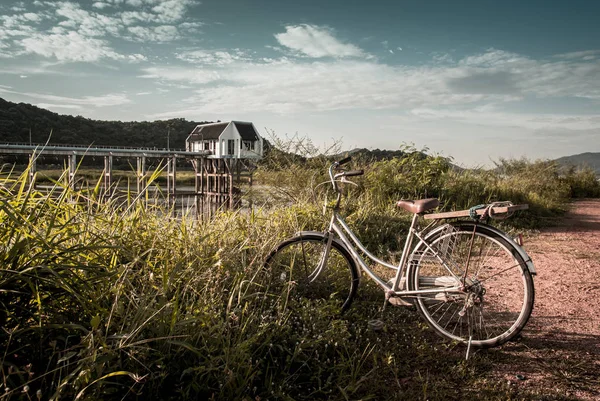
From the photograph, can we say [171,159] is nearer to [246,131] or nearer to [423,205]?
[423,205]

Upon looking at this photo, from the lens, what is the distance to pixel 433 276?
309 cm

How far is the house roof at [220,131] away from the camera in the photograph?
168 feet

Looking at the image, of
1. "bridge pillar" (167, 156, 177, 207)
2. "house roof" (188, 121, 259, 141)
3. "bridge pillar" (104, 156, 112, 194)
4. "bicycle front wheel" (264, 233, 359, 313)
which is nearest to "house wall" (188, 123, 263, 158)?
"house roof" (188, 121, 259, 141)

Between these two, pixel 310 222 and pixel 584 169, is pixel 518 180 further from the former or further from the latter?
pixel 310 222

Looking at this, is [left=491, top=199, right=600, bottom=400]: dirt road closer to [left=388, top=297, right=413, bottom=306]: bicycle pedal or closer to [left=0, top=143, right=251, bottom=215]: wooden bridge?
[left=388, top=297, right=413, bottom=306]: bicycle pedal

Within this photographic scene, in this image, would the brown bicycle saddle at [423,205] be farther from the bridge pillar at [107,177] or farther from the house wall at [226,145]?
the house wall at [226,145]

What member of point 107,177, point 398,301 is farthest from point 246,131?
point 398,301

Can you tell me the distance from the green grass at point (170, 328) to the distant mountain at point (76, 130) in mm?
64085

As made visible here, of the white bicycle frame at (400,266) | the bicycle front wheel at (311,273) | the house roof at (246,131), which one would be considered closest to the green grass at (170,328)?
the bicycle front wheel at (311,273)

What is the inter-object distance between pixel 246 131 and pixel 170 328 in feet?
170

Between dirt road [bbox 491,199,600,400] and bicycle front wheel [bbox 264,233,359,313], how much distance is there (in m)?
1.18

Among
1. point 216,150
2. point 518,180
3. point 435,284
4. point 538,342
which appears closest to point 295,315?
point 435,284

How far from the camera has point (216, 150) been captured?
165ft

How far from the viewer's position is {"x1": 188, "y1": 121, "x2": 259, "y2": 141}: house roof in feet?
168
